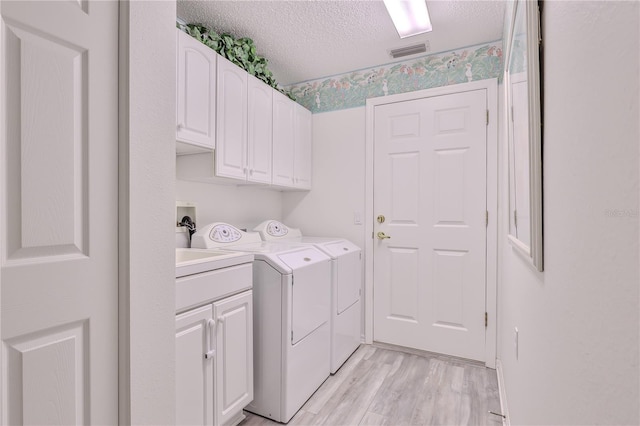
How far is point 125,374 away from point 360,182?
7.30ft

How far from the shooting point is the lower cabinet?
132 cm

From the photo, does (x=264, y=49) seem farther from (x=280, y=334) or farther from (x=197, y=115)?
(x=280, y=334)

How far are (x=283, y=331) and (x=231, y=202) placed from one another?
3.90 ft

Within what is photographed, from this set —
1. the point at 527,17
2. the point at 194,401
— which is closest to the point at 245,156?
the point at 194,401

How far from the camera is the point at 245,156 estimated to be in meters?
2.18

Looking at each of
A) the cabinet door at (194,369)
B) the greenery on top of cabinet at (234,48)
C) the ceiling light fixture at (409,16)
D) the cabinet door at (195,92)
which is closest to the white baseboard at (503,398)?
the cabinet door at (194,369)

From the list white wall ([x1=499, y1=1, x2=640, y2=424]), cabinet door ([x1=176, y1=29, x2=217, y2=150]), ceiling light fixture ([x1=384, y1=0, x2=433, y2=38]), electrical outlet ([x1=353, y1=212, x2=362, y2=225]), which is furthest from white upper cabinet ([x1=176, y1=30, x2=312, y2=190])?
white wall ([x1=499, y1=1, x2=640, y2=424])

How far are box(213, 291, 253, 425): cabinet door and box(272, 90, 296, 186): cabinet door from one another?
114cm

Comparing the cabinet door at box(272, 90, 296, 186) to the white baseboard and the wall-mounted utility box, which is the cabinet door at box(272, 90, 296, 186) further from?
the white baseboard

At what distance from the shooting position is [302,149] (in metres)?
2.87

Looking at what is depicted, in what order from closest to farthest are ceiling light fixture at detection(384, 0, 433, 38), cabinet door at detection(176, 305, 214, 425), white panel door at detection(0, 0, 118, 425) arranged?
white panel door at detection(0, 0, 118, 425), cabinet door at detection(176, 305, 214, 425), ceiling light fixture at detection(384, 0, 433, 38)

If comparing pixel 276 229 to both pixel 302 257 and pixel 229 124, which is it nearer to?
pixel 302 257

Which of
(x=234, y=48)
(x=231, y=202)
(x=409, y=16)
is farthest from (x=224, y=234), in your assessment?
(x=409, y=16)

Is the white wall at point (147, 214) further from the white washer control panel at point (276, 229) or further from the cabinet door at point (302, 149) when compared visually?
the cabinet door at point (302, 149)
